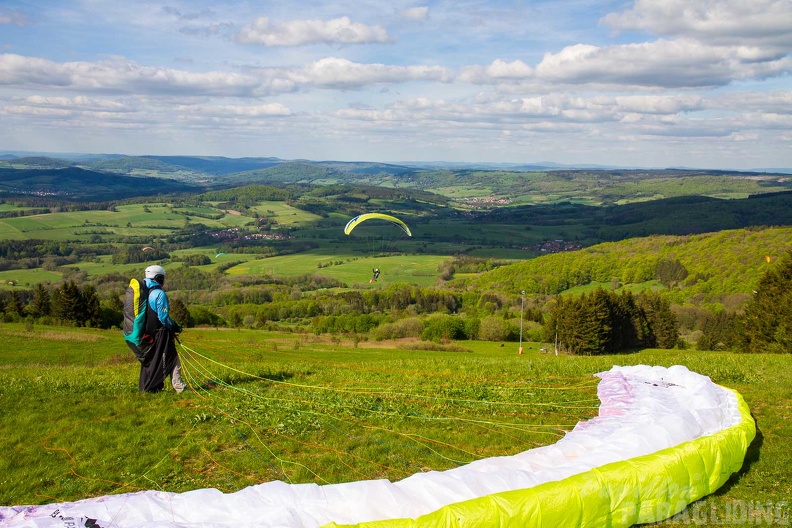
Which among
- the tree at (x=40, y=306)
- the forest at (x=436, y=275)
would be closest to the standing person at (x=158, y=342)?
the forest at (x=436, y=275)

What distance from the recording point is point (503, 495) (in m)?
5.52

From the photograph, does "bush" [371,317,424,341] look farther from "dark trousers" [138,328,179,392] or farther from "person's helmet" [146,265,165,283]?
"person's helmet" [146,265,165,283]

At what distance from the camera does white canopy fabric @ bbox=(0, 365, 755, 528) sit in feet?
17.3

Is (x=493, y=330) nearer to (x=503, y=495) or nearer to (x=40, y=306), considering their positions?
(x=40, y=306)

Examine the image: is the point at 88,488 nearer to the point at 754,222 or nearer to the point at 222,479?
the point at 222,479

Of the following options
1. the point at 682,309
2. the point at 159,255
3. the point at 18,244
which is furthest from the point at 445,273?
the point at 18,244

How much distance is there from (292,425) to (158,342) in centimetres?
308

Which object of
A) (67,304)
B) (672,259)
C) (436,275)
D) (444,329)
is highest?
(672,259)

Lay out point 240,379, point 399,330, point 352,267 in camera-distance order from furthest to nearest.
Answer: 1. point 352,267
2. point 399,330
3. point 240,379

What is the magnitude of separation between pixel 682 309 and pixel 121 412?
273 ft

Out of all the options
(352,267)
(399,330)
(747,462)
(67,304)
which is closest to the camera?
(747,462)

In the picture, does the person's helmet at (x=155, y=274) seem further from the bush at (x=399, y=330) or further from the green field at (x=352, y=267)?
the green field at (x=352, y=267)

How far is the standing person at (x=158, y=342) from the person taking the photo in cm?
1023

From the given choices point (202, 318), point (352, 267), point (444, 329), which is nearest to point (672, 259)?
point (352, 267)
